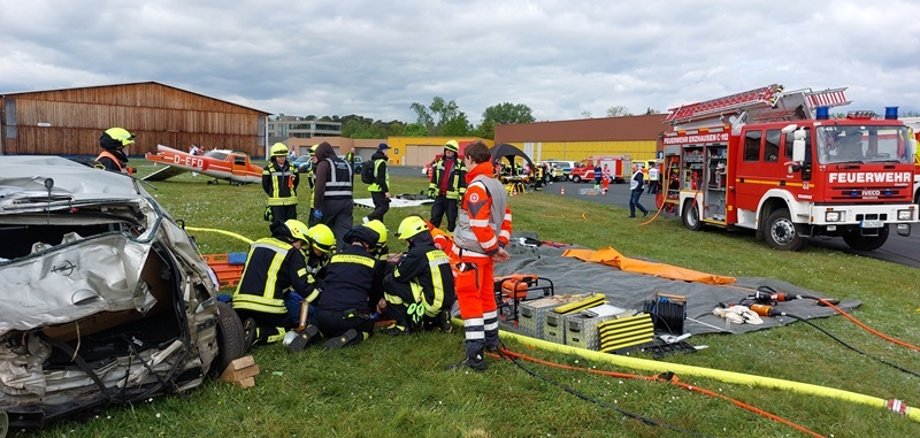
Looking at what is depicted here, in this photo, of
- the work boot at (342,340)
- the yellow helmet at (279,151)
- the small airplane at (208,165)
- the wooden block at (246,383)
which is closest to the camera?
the wooden block at (246,383)

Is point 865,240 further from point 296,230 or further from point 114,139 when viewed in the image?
point 114,139

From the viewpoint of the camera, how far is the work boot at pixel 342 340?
5180mm

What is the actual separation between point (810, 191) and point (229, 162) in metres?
21.8

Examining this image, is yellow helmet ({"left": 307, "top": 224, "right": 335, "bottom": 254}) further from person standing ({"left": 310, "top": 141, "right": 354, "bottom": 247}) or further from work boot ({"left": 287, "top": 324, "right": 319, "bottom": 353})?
person standing ({"left": 310, "top": 141, "right": 354, "bottom": 247})

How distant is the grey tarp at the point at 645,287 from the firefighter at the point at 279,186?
3.30m

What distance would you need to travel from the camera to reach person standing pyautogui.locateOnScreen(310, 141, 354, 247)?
8.81 meters

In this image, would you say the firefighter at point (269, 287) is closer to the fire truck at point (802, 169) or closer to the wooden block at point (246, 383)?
the wooden block at point (246, 383)

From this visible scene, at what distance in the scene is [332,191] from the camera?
895cm

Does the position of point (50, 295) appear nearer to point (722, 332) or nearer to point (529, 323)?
point (529, 323)

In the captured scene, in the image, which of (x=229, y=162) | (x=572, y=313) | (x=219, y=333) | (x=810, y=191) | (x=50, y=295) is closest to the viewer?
(x=50, y=295)

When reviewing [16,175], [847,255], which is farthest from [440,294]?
[847,255]

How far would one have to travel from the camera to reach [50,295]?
3.21 meters

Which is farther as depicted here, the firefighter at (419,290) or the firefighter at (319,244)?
the firefighter at (319,244)

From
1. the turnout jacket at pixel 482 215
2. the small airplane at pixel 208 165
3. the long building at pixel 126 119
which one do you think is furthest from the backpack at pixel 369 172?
the long building at pixel 126 119
